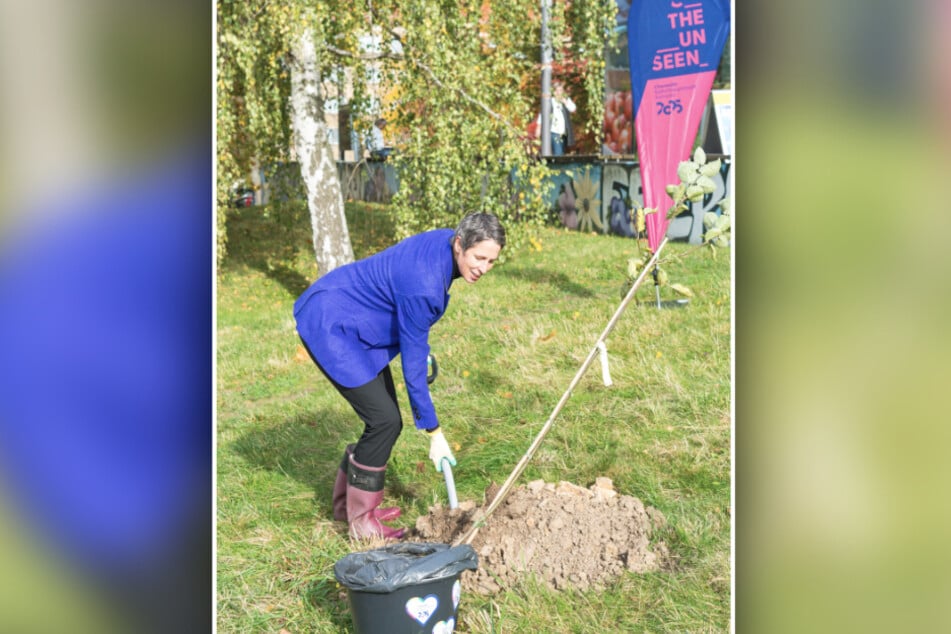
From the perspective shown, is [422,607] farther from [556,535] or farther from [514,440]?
[514,440]

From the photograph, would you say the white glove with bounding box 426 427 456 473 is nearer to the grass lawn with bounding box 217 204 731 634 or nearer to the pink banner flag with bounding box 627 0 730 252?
the grass lawn with bounding box 217 204 731 634

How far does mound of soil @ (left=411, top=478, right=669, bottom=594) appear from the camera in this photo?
10.8ft

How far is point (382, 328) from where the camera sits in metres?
3.59

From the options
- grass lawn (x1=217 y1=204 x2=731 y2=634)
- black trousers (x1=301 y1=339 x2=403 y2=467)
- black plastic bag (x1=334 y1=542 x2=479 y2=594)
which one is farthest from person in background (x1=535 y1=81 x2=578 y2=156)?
black plastic bag (x1=334 y1=542 x2=479 y2=594)

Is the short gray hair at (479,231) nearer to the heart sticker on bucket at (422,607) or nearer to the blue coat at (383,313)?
the blue coat at (383,313)

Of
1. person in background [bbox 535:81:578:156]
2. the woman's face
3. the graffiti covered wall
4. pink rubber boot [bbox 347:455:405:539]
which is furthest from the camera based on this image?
person in background [bbox 535:81:578:156]

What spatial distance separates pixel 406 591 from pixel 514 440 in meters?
2.39

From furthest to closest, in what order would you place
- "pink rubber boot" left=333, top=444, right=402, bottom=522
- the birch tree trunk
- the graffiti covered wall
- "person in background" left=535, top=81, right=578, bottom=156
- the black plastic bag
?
1. "person in background" left=535, top=81, right=578, bottom=156
2. the graffiti covered wall
3. the birch tree trunk
4. "pink rubber boot" left=333, top=444, right=402, bottom=522
5. the black plastic bag

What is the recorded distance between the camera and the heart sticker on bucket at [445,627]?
2.56 meters
